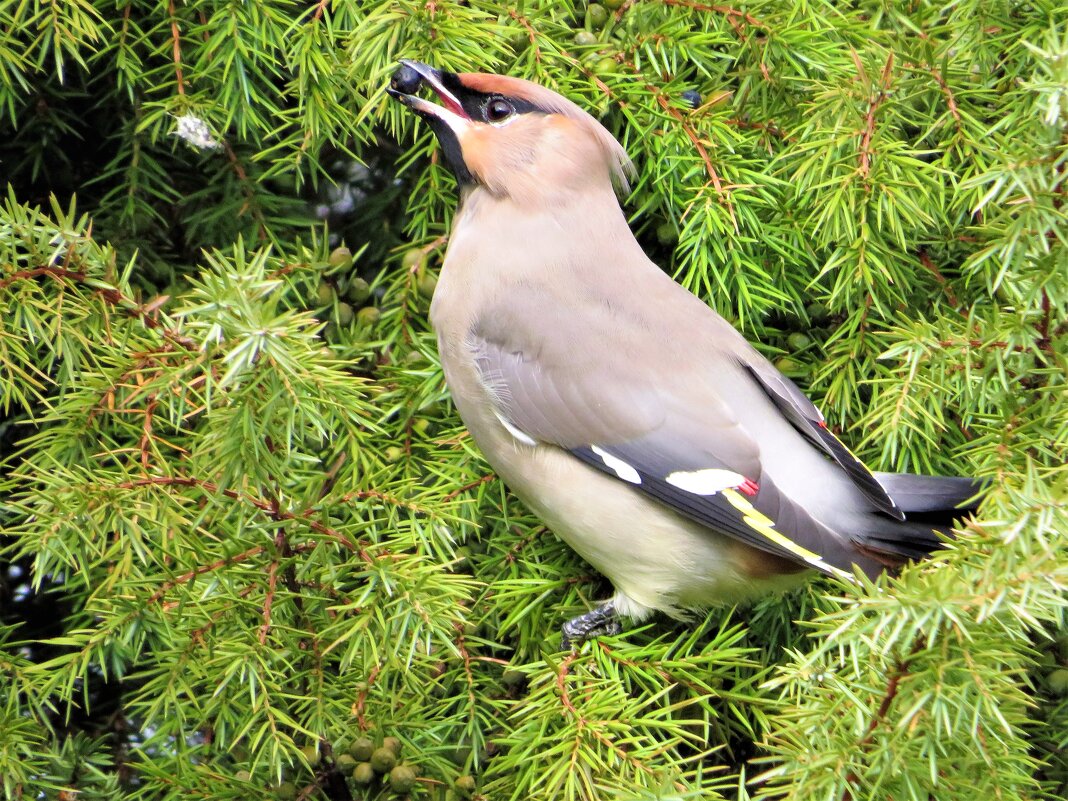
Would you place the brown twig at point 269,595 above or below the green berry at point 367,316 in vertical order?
above

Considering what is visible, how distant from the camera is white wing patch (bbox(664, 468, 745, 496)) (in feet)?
8.43

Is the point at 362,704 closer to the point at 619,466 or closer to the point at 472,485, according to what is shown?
the point at 472,485

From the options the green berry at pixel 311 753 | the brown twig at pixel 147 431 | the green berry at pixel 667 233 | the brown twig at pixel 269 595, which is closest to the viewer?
the brown twig at pixel 269 595

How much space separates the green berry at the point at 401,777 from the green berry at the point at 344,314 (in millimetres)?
972

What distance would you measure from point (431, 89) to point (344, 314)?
54 centimetres

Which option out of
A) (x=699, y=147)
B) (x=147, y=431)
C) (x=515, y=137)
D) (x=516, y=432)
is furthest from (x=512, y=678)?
(x=515, y=137)

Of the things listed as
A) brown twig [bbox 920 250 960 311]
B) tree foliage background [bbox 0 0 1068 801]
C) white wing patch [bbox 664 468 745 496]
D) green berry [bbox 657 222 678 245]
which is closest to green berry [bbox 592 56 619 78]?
tree foliage background [bbox 0 0 1068 801]

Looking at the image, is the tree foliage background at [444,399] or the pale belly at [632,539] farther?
the pale belly at [632,539]

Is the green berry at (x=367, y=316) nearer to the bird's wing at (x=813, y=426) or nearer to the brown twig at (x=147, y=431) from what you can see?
→ the brown twig at (x=147, y=431)

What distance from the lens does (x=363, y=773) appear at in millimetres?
2031

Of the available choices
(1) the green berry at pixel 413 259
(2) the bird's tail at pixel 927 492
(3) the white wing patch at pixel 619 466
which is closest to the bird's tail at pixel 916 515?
(2) the bird's tail at pixel 927 492

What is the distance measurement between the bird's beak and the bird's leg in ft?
3.64

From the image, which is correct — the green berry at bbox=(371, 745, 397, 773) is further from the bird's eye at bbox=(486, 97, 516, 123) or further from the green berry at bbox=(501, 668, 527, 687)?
the bird's eye at bbox=(486, 97, 516, 123)

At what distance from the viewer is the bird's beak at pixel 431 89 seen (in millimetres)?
2479
